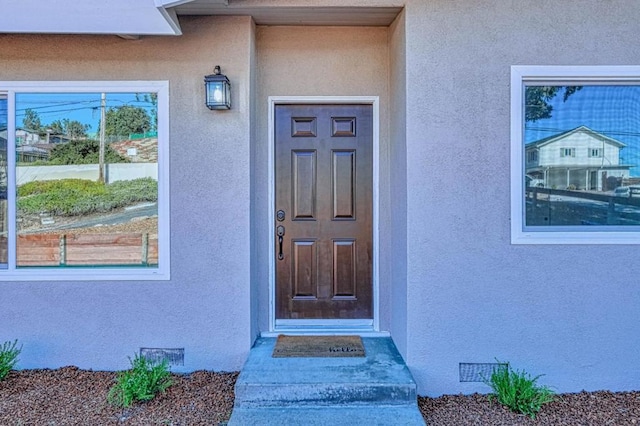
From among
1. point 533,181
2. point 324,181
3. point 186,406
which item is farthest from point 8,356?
point 533,181

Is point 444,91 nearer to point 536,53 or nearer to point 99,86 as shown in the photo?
point 536,53

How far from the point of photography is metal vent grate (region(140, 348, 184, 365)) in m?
3.57

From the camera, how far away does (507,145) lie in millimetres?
3293

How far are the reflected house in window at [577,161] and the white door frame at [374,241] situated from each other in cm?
132

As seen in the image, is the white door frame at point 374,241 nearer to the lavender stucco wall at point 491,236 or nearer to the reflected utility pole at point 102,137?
the lavender stucco wall at point 491,236

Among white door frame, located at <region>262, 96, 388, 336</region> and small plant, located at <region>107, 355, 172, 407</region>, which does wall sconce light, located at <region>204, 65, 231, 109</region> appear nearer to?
white door frame, located at <region>262, 96, 388, 336</region>

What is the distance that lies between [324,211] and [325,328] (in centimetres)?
112

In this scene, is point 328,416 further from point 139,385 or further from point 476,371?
point 139,385

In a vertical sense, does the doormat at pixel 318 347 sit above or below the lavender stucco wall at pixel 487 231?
below

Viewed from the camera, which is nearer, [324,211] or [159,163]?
[159,163]

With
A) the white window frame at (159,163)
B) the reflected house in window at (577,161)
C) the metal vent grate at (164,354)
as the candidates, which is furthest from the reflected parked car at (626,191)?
the metal vent grate at (164,354)

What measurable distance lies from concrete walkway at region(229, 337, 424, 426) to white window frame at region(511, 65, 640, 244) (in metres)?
1.49

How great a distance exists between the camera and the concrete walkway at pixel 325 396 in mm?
2799

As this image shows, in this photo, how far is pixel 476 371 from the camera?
131 inches
